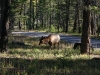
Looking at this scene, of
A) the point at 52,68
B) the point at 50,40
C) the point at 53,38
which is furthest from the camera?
the point at 53,38

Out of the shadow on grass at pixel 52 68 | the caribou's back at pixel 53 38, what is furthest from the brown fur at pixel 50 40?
the shadow on grass at pixel 52 68

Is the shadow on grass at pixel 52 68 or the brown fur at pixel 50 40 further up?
the shadow on grass at pixel 52 68

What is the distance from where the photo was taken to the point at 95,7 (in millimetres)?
15578

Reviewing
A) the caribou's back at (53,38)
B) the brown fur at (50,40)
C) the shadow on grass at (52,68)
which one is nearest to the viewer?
the shadow on grass at (52,68)

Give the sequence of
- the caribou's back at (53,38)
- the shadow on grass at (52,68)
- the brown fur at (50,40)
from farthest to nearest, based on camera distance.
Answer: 1. the caribou's back at (53,38)
2. the brown fur at (50,40)
3. the shadow on grass at (52,68)

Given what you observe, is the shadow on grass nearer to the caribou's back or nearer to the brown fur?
the brown fur

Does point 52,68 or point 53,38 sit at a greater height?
point 52,68

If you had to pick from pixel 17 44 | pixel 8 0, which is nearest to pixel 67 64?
pixel 8 0

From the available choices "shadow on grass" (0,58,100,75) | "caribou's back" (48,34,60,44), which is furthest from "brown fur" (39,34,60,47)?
"shadow on grass" (0,58,100,75)

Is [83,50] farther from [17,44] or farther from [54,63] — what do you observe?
[17,44]

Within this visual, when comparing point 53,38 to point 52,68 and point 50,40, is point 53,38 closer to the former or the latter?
point 50,40

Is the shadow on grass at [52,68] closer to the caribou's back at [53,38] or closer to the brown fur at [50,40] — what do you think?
the brown fur at [50,40]

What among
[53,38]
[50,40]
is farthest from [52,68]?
[53,38]

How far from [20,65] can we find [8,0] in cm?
692
